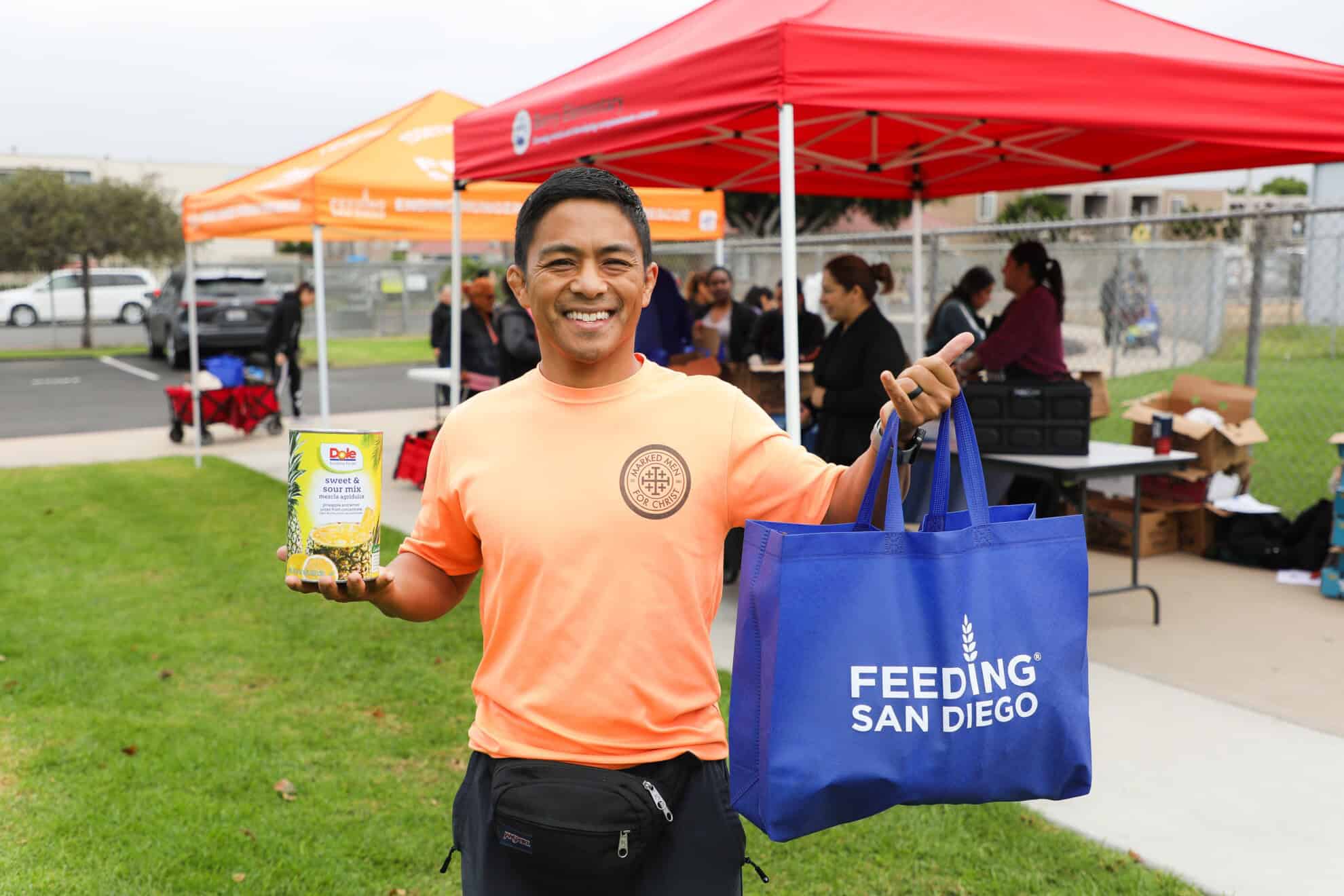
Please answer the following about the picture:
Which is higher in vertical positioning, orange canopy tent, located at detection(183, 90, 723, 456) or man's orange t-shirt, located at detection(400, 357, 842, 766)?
orange canopy tent, located at detection(183, 90, 723, 456)

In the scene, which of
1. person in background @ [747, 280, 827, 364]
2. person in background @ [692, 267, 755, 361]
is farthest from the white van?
person in background @ [747, 280, 827, 364]

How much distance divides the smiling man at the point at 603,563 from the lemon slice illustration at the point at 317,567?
0.02m

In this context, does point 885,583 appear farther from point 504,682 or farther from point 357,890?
point 357,890

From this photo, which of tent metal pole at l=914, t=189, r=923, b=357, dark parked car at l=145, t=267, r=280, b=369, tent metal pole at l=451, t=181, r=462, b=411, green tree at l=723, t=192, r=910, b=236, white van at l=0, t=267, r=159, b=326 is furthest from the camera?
Answer: white van at l=0, t=267, r=159, b=326

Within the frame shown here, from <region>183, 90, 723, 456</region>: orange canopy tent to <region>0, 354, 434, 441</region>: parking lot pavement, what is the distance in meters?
2.72

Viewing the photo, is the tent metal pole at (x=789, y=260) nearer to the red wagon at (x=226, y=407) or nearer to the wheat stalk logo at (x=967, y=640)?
the wheat stalk logo at (x=967, y=640)

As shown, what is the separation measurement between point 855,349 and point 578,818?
173 inches

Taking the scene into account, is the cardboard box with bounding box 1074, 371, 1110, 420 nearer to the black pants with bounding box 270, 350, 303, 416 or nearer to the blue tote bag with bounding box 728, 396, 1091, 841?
the blue tote bag with bounding box 728, 396, 1091, 841

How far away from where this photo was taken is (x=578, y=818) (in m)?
1.61

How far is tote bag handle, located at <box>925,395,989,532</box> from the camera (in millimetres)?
1680

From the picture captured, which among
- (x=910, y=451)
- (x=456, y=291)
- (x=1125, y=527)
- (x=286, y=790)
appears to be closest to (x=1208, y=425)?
(x=1125, y=527)

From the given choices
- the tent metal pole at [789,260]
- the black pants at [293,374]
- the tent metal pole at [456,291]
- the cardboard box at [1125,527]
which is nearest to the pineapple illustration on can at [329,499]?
the tent metal pole at [789,260]

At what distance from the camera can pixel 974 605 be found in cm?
166

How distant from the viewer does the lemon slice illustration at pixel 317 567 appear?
163 centimetres
